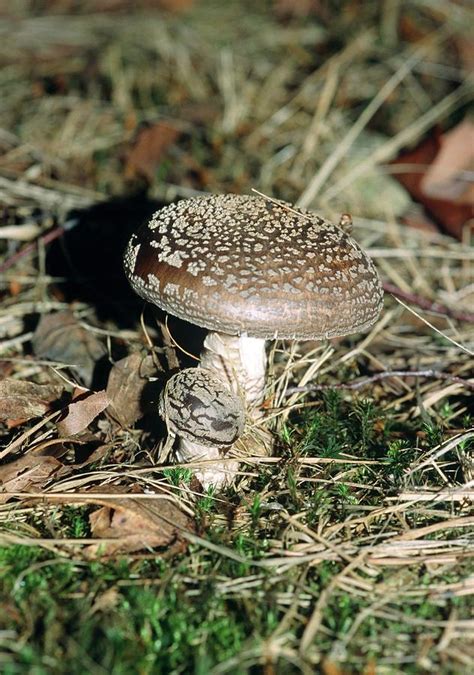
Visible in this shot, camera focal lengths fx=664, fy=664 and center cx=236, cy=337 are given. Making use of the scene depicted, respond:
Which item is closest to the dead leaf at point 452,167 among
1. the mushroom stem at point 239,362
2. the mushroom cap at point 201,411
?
the mushroom stem at point 239,362

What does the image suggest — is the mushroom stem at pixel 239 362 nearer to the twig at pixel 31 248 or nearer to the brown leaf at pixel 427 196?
the twig at pixel 31 248

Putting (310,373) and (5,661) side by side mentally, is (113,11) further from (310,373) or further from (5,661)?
(5,661)

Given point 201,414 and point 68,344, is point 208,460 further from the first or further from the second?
point 68,344

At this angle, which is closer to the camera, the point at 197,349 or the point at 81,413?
the point at 81,413

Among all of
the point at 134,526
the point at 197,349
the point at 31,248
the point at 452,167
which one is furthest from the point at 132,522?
the point at 452,167

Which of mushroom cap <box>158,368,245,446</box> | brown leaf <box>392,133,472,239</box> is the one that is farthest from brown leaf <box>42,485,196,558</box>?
brown leaf <box>392,133,472,239</box>

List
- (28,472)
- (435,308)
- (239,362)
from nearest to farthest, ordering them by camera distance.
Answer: (28,472) < (239,362) < (435,308)
